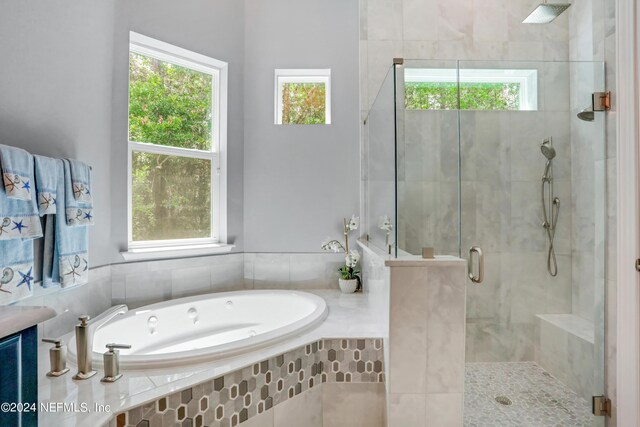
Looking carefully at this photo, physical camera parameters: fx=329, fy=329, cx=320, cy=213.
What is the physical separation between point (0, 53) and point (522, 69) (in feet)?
9.23

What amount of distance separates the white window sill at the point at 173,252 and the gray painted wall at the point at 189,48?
80 mm

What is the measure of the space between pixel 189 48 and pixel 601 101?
269cm

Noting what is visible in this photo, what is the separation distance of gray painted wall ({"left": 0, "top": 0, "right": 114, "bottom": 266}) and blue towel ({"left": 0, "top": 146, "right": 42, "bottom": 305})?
32cm

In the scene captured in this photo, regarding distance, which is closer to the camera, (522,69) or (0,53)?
(0,53)

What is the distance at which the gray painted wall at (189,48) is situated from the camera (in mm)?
2264

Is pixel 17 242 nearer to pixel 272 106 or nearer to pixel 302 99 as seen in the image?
pixel 272 106

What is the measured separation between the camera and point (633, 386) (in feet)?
4.85

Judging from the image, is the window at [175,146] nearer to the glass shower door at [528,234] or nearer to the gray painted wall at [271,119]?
the gray painted wall at [271,119]

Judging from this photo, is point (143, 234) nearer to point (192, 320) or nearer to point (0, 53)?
point (192, 320)

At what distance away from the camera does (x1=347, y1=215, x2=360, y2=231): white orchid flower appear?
2.80 metres

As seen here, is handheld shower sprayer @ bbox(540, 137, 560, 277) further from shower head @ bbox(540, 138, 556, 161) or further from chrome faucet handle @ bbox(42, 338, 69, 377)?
chrome faucet handle @ bbox(42, 338, 69, 377)

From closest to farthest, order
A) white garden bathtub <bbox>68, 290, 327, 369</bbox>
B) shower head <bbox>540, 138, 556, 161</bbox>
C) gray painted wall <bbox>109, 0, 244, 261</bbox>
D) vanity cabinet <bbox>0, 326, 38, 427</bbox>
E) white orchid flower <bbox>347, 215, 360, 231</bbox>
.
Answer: vanity cabinet <bbox>0, 326, 38, 427</bbox>
white garden bathtub <bbox>68, 290, 327, 369</bbox>
shower head <bbox>540, 138, 556, 161</bbox>
gray painted wall <bbox>109, 0, 244, 261</bbox>
white orchid flower <bbox>347, 215, 360, 231</bbox>

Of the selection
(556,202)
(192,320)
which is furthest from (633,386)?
(192,320)

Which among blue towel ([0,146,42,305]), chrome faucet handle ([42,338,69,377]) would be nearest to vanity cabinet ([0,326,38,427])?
chrome faucet handle ([42,338,69,377])
